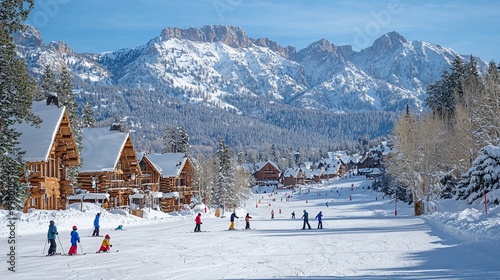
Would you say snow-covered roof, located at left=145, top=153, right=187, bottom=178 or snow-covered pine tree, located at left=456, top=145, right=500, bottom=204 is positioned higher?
snow-covered roof, located at left=145, top=153, right=187, bottom=178

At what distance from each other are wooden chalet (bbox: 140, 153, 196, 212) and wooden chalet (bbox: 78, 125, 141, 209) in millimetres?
9962

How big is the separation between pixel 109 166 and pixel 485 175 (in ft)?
127

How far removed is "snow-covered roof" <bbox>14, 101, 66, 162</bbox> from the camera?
44406 millimetres

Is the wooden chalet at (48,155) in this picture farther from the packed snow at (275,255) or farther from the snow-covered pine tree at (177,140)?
the snow-covered pine tree at (177,140)

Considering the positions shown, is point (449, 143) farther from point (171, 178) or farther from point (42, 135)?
point (42, 135)

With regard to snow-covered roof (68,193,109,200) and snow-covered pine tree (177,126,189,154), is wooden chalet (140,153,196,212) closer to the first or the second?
snow-covered pine tree (177,126,189,154)

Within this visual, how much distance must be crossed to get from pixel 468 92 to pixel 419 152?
27.6ft

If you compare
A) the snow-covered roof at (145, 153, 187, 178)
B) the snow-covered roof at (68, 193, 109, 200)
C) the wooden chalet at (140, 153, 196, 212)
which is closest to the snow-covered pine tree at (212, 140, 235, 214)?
the wooden chalet at (140, 153, 196, 212)

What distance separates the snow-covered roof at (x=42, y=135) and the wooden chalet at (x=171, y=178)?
3200cm

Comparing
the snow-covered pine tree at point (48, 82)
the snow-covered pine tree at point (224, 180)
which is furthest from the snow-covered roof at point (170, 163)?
the snow-covered pine tree at point (48, 82)

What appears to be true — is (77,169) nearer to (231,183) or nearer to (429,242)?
(231,183)

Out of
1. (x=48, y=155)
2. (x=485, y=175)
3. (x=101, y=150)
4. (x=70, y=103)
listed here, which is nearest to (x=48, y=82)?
(x=70, y=103)

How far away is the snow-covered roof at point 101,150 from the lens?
62.4 m

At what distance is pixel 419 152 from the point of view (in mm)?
61531
